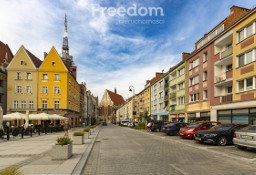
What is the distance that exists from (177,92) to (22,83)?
31738 mm

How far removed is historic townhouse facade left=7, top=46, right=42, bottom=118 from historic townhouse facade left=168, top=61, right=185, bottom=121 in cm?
2810

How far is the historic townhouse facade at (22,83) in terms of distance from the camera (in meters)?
47.6

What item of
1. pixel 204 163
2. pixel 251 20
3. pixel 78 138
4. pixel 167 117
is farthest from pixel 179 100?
pixel 204 163

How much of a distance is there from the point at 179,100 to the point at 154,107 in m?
20.1

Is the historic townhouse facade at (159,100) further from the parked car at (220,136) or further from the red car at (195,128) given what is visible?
the parked car at (220,136)

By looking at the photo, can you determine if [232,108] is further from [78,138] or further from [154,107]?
[154,107]

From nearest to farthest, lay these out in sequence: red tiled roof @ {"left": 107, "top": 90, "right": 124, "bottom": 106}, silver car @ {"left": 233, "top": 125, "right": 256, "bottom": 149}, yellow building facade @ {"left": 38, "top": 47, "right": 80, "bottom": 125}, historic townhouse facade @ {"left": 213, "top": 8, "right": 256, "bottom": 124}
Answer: silver car @ {"left": 233, "top": 125, "right": 256, "bottom": 149}, historic townhouse facade @ {"left": 213, "top": 8, "right": 256, "bottom": 124}, yellow building facade @ {"left": 38, "top": 47, "right": 80, "bottom": 125}, red tiled roof @ {"left": 107, "top": 90, "right": 124, "bottom": 106}

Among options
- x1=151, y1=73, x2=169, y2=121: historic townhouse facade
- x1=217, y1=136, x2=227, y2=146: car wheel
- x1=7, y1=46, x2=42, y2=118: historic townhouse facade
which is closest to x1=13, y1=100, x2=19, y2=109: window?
x1=7, y1=46, x2=42, y2=118: historic townhouse facade

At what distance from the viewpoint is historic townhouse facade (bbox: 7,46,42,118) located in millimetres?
47562

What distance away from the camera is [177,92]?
4297 cm

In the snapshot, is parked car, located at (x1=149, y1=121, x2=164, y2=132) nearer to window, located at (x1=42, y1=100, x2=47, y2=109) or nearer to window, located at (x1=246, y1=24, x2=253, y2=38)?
window, located at (x1=246, y1=24, x2=253, y2=38)

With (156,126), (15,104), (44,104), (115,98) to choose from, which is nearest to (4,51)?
(15,104)

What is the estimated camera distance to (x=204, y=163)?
9156 millimetres

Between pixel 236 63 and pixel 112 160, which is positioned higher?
pixel 236 63
